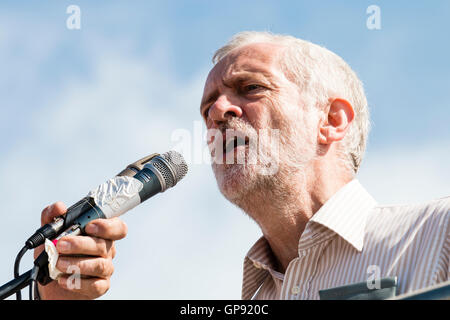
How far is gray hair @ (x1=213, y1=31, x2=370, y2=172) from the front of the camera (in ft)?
10.2

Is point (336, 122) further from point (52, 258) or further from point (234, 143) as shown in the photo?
point (52, 258)

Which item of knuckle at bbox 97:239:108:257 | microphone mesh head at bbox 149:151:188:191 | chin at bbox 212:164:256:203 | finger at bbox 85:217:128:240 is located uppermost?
microphone mesh head at bbox 149:151:188:191

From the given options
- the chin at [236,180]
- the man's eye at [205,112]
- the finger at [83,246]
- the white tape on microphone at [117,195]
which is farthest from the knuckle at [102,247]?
the man's eye at [205,112]

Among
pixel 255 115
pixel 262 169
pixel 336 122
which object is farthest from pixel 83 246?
pixel 336 122

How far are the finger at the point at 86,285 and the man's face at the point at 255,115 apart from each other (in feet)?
2.74

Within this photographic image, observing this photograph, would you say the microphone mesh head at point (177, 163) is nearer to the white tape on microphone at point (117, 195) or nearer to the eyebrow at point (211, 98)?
the white tape on microphone at point (117, 195)

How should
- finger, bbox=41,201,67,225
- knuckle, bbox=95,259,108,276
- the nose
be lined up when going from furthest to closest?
the nose → finger, bbox=41,201,67,225 → knuckle, bbox=95,259,108,276

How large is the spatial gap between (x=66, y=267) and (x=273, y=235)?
1.17 metres

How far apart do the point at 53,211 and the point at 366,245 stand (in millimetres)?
1445

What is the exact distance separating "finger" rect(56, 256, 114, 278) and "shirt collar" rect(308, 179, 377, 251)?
1.02m

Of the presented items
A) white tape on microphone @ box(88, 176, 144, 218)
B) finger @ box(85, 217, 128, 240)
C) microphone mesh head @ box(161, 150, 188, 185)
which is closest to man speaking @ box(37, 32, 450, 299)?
finger @ box(85, 217, 128, 240)

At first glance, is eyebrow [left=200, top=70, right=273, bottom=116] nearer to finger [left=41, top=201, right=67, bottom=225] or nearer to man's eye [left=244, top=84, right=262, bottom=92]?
man's eye [left=244, top=84, right=262, bottom=92]

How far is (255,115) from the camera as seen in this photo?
290cm
